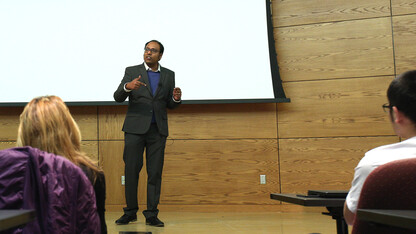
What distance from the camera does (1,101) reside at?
458 centimetres

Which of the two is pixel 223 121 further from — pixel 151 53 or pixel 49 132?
pixel 49 132

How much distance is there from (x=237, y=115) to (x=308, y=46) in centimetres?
93

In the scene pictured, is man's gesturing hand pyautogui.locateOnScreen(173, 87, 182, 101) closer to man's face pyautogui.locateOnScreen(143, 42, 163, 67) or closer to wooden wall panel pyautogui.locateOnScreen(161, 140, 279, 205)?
man's face pyautogui.locateOnScreen(143, 42, 163, 67)

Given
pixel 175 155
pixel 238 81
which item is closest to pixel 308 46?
pixel 238 81

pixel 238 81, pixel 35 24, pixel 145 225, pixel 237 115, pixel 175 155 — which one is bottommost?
pixel 145 225

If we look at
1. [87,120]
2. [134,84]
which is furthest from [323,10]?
[87,120]

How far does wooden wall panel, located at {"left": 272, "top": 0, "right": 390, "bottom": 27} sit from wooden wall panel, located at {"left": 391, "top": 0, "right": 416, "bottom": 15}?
0.05 metres

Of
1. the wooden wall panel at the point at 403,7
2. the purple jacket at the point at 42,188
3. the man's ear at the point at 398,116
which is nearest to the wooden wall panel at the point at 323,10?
the wooden wall panel at the point at 403,7

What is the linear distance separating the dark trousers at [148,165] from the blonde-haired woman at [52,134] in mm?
2323

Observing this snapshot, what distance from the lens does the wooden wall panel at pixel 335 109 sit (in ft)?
14.2

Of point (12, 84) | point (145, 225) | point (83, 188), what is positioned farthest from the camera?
point (12, 84)

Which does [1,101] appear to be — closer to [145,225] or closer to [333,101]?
[145,225]

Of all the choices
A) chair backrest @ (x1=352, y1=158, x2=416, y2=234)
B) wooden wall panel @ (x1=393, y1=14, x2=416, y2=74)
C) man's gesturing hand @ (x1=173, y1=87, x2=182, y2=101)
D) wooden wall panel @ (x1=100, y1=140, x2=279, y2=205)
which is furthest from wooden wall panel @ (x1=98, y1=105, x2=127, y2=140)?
chair backrest @ (x1=352, y1=158, x2=416, y2=234)

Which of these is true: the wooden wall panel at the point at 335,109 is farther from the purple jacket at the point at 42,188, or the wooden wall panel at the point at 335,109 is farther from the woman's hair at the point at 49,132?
the purple jacket at the point at 42,188
